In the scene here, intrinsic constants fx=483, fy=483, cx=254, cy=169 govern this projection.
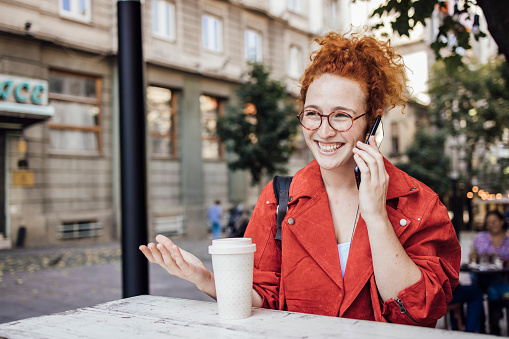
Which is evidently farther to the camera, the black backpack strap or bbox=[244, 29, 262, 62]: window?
bbox=[244, 29, 262, 62]: window

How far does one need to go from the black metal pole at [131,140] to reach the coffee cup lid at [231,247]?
159cm

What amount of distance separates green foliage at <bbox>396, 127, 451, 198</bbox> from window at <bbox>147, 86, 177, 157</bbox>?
12826mm

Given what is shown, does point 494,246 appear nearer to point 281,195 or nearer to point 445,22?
point 445,22

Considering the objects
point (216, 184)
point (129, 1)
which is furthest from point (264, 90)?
point (129, 1)

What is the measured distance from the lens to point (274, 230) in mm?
2090

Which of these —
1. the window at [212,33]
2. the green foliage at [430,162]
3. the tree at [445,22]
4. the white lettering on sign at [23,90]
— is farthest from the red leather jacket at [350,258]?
the green foliage at [430,162]

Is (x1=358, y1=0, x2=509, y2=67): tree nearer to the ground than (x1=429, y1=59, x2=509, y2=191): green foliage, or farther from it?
nearer to the ground

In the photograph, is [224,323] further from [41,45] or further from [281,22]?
[281,22]

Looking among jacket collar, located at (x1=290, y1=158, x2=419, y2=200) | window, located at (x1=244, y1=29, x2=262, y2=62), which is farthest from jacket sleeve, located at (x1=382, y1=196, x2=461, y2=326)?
window, located at (x1=244, y1=29, x2=262, y2=62)

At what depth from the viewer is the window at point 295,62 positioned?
906 inches

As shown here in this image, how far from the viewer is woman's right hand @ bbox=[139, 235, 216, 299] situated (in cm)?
170

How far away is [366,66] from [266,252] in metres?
0.89

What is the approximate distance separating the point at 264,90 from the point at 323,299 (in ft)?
45.9

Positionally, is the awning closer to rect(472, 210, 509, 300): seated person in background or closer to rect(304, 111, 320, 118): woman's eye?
rect(472, 210, 509, 300): seated person in background
